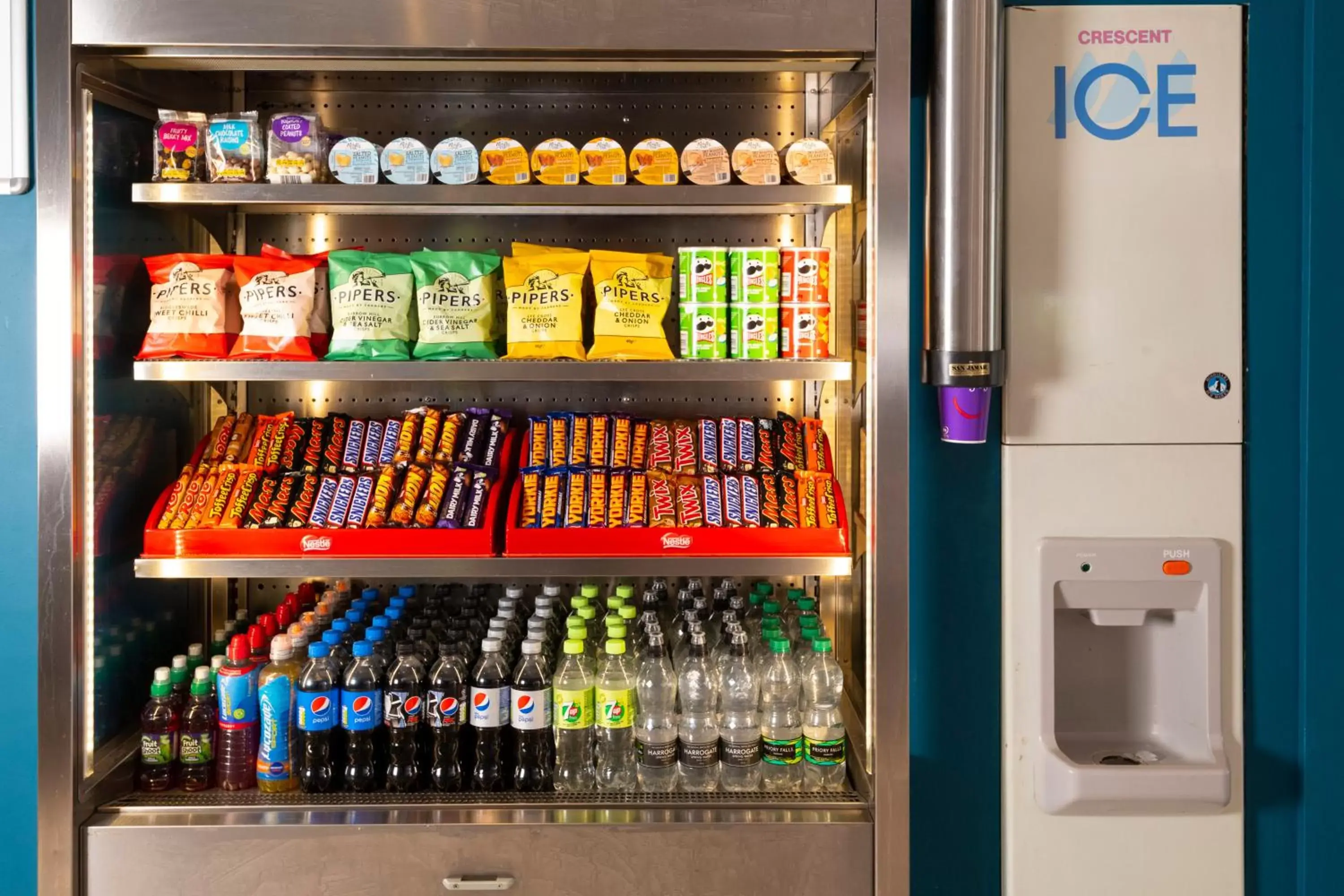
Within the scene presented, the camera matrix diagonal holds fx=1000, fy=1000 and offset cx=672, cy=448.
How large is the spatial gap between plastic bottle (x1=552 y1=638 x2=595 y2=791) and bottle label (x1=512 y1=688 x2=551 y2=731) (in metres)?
0.03

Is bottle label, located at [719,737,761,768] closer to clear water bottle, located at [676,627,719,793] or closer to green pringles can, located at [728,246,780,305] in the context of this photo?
clear water bottle, located at [676,627,719,793]

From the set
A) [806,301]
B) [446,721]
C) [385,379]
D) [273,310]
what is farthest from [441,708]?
[806,301]

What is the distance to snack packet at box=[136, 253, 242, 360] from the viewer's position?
2004mm

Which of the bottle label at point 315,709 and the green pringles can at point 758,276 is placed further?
the green pringles can at point 758,276

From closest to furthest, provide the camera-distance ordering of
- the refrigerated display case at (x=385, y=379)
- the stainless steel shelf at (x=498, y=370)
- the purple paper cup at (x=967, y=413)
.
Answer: the refrigerated display case at (x=385, y=379) → the stainless steel shelf at (x=498, y=370) → the purple paper cup at (x=967, y=413)

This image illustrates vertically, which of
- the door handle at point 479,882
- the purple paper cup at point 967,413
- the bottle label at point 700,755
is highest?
the purple paper cup at point 967,413

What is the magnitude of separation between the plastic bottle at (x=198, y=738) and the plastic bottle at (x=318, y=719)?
0.59 feet

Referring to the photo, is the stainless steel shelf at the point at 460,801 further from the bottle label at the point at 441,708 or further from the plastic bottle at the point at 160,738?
the bottle label at the point at 441,708

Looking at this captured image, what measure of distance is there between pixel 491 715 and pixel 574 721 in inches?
6.4

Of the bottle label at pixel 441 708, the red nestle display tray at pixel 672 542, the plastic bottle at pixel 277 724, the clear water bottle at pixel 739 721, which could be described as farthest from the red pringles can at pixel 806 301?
the plastic bottle at pixel 277 724

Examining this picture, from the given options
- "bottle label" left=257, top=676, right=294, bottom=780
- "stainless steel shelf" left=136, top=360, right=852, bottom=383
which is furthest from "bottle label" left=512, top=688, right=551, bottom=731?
"stainless steel shelf" left=136, top=360, right=852, bottom=383

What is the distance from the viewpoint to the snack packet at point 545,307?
2057mm

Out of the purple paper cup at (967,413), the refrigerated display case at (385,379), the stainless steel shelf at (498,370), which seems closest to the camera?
the refrigerated display case at (385,379)

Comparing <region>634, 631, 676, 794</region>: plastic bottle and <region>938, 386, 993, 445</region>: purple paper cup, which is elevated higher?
<region>938, 386, 993, 445</region>: purple paper cup
